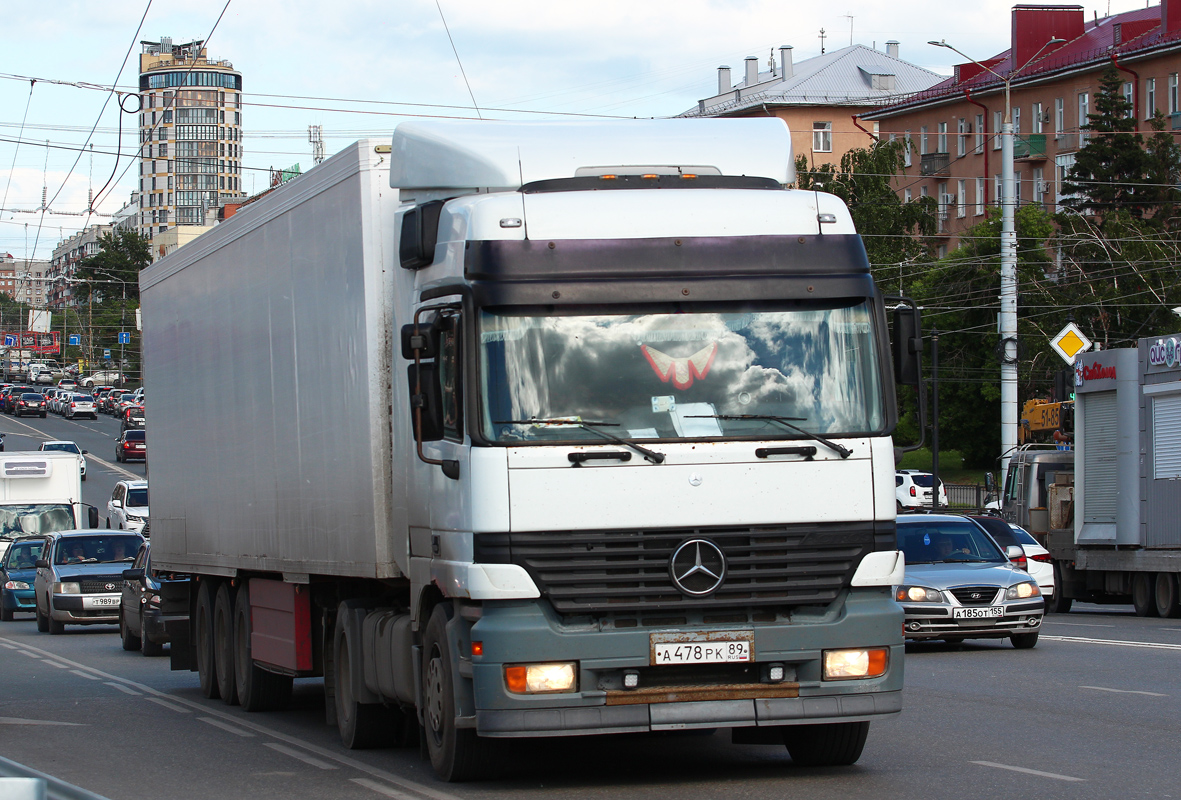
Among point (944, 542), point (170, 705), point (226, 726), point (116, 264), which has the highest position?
point (116, 264)

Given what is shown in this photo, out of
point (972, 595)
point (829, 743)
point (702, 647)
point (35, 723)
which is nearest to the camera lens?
point (702, 647)

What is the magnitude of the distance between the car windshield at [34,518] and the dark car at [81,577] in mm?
8430

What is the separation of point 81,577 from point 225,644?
1340cm

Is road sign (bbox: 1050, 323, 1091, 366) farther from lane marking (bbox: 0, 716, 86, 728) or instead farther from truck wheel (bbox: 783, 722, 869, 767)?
truck wheel (bbox: 783, 722, 869, 767)

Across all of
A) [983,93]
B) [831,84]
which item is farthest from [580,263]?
[831,84]

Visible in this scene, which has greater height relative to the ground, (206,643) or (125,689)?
(206,643)

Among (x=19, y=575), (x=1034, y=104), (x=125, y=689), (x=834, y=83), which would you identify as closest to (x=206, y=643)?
(x=125, y=689)

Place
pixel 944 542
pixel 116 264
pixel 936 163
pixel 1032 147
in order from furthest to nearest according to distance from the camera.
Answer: pixel 116 264 → pixel 936 163 → pixel 1032 147 → pixel 944 542

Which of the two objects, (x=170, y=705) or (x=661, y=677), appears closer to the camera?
(x=661, y=677)

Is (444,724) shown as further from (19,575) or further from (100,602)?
(19,575)

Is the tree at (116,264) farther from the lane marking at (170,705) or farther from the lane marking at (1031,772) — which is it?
the lane marking at (1031,772)

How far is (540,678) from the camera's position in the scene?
868cm

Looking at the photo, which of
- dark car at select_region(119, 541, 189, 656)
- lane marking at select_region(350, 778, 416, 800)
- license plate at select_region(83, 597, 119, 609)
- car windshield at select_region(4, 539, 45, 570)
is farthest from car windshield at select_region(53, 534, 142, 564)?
lane marking at select_region(350, 778, 416, 800)

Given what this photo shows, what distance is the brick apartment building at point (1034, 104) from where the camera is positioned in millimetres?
77438
